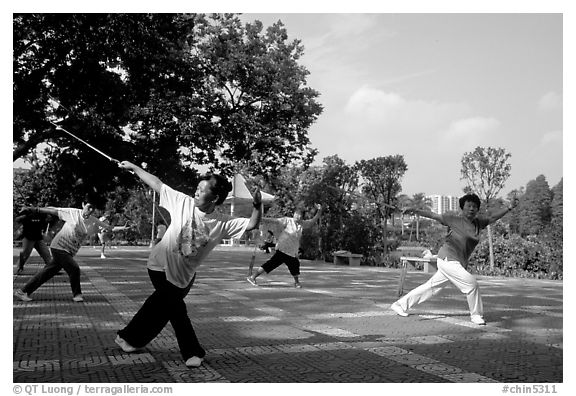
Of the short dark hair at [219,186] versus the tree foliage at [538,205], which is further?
the tree foliage at [538,205]

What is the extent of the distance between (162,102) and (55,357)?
45.4ft

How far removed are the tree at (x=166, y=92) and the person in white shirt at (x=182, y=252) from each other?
735 cm

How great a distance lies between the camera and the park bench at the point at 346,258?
2327 centimetres

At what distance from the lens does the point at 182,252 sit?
200 inches

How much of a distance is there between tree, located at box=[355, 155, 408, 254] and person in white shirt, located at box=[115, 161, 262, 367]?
24537 mm

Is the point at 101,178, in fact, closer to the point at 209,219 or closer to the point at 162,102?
the point at 162,102

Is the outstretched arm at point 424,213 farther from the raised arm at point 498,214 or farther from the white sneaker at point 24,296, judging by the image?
the white sneaker at point 24,296

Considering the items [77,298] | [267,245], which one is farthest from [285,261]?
[267,245]

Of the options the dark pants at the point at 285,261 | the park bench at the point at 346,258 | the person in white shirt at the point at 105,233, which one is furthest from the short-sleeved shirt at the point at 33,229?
the park bench at the point at 346,258

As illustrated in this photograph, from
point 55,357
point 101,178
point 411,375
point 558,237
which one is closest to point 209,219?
point 55,357

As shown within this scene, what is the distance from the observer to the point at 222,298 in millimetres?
10094

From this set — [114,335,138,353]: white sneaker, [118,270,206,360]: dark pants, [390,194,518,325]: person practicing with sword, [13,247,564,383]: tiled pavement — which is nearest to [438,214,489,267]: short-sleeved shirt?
[390,194,518,325]: person practicing with sword

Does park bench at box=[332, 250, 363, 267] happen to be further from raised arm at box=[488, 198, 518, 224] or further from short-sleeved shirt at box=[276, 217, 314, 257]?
raised arm at box=[488, 198, 518, 224]

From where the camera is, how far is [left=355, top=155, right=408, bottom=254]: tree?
96.6ft
